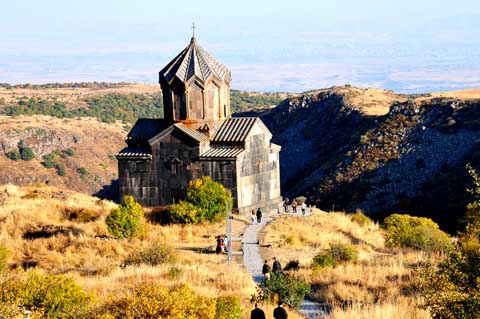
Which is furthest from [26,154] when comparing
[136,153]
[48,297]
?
[48,297]

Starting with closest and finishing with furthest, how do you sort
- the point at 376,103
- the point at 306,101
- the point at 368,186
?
1. the point at 368,186
2. the point at 376,103
3. the point at 306,101

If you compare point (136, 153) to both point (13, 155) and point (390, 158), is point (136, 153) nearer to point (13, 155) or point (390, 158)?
point (390, 158)

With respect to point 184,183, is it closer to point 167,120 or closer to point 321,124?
point 167,120

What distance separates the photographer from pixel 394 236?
19.0m

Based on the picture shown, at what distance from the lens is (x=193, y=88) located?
74.6 ft

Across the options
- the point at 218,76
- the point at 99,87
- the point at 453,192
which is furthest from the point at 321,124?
the point at 99,87

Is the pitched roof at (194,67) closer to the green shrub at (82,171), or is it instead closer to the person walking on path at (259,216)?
the person walking on path at (259,216)

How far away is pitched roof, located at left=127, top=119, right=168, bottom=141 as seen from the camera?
78.1 feet

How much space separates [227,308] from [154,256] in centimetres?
630

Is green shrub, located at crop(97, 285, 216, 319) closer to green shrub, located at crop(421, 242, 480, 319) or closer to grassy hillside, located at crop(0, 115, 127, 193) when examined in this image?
green shrub, located at crop(421, 242, 480, 319)

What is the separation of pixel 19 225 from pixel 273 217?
812 cm

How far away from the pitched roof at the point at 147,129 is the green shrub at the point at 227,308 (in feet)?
51.3

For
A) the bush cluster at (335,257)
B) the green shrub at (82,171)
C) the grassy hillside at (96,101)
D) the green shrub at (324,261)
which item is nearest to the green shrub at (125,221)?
the bush cluster at (335,257)

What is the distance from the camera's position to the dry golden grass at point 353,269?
9.58 meters
